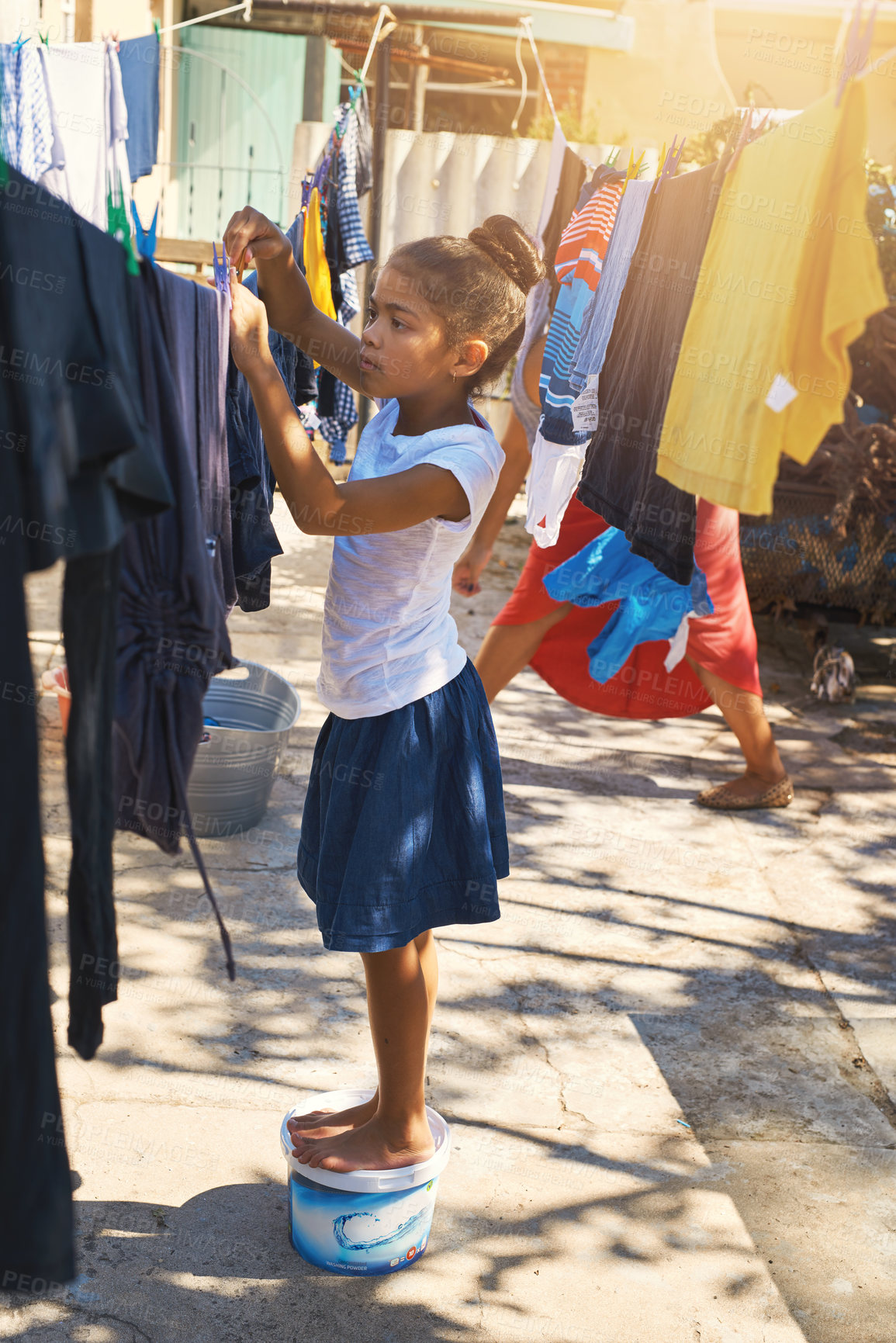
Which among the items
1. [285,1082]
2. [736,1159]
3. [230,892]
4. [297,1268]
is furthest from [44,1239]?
[230,892]

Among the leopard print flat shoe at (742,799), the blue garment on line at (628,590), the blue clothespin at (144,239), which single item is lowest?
the leopard print flat shoe at (742,799)

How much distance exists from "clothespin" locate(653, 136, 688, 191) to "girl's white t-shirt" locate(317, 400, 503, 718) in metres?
1.18

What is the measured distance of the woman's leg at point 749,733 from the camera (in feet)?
15.0

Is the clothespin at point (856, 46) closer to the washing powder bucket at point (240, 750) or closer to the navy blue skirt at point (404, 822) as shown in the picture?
the navy blue skirt at point (404, 822)

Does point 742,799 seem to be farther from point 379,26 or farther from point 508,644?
point 379,26

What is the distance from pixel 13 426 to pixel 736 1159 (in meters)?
2.42

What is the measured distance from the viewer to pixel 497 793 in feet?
7.73

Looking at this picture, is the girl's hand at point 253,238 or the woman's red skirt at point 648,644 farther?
the woman's red skirt at point 648,644

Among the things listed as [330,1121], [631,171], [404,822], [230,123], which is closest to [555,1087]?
[330,1121]

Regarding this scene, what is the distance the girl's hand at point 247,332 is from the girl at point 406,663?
0.27 metres

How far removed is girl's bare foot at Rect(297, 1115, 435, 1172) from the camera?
2.29 m

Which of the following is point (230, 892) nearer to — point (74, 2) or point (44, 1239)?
point (44, 1239)

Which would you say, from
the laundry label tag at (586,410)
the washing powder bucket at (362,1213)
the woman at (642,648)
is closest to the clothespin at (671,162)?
the laundry label tag at (586,410)

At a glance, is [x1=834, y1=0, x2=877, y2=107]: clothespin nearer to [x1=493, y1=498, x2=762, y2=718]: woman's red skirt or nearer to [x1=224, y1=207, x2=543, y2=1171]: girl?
[x1=224, y1=207, x2=543, y2=1171]: girl
